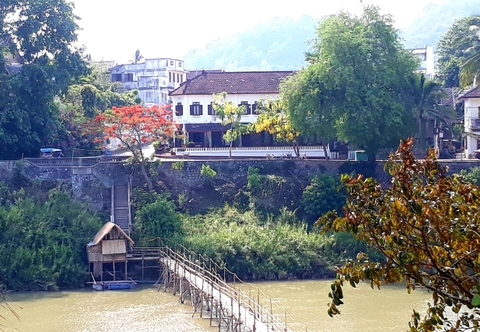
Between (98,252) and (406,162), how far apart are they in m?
24.5

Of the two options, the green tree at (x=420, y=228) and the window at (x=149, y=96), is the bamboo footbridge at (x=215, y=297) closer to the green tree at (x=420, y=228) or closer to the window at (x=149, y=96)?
the green tree at (x=420, y=228)

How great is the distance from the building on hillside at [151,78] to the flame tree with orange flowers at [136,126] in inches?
1215

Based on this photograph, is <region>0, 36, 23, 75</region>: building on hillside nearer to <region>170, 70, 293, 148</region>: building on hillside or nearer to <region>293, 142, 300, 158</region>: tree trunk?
<region>170, 70, 293, 148</region>: building on hillside

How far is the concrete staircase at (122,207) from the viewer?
108 ft

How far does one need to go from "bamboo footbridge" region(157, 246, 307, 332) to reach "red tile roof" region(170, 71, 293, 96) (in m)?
15.7

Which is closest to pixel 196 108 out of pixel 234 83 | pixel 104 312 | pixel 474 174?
pixel 234 83

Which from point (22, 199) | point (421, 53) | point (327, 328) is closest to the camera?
point (327, 328)

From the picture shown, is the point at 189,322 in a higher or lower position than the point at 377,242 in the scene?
lower

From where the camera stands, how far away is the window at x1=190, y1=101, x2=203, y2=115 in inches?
1778

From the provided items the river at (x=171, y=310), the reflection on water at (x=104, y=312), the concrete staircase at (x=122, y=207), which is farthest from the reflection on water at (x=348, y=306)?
the concrete staircase at (x=122, y=207)

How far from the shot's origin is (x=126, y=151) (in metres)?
47.2

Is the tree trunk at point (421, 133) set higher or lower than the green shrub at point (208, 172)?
higher

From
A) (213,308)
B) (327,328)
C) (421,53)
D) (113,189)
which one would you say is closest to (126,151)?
(113,189)

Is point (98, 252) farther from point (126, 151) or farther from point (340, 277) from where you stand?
point (340, 277)
